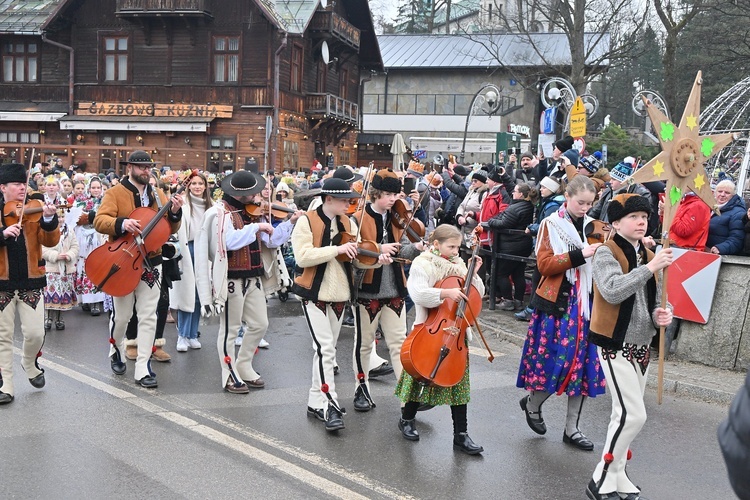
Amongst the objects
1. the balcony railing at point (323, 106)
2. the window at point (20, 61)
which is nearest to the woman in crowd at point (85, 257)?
the balcony railing at point (323, 106)

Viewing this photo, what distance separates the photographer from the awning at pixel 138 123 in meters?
31.6

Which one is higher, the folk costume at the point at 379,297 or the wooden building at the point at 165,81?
the wooden building at the point at 165,81

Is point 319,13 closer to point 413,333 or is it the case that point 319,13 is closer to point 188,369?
point 188,369

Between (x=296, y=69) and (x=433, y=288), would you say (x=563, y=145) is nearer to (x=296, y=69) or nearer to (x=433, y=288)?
(x=433, y=288)

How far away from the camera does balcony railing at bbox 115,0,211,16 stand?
30609mm

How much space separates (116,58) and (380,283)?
28911 mm

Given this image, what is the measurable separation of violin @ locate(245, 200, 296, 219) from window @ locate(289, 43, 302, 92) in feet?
84.1

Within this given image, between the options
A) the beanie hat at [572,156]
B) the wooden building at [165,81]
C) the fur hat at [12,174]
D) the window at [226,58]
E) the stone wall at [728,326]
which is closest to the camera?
the fur hat at [12,174]

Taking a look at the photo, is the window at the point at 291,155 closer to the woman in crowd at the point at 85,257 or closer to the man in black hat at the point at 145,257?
the woman in crowd at the point at 85,257

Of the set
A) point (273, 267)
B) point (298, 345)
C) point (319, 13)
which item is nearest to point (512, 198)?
point (298, 345)

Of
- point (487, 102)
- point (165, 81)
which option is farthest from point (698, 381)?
point (165, 81)

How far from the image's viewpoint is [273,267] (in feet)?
26.2

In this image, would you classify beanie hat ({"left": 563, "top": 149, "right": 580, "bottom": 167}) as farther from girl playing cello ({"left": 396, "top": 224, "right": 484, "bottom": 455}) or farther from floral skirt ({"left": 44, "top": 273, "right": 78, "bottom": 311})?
floral skirt ({"left": 44, "top": 273, "right": 78, "bottom": 311})

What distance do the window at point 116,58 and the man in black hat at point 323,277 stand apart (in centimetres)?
2850
